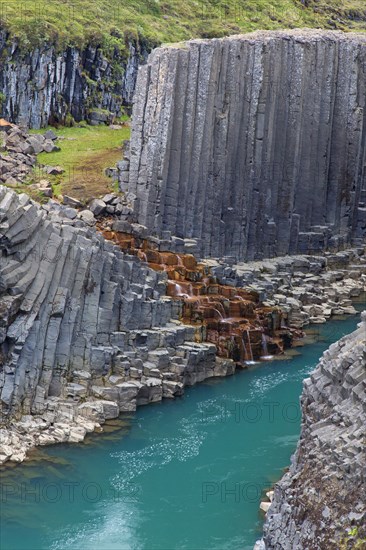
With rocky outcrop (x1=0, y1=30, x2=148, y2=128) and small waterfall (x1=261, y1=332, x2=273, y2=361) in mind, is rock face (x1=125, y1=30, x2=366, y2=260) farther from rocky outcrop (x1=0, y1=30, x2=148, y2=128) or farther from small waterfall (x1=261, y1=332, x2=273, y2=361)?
rocky outcrop (x1=0, y1=30, x2=148, y2=128)

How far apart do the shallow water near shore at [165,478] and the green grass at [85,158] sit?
12.1 metres

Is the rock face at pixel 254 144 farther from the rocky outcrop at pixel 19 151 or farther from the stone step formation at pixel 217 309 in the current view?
the rocky outcrop at pixel 19 151

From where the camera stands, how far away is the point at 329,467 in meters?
28.8

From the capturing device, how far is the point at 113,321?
4441 centimetres

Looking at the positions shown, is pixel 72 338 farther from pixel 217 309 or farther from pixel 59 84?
pixel 59 84

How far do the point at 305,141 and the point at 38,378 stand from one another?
81.3ft

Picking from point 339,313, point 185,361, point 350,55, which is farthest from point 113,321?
point 350,55

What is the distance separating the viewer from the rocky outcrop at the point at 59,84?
198 ft

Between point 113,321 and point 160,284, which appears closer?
point 113,321

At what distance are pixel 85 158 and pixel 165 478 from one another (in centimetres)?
2314

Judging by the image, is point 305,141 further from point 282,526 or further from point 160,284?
point 282,526

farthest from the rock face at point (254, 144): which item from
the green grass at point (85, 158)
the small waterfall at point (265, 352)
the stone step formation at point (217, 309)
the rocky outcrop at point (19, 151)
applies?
the small waterfall at point (265, 352)

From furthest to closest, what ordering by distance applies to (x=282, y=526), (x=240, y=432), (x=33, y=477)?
(x=240, y=432)
(x=33, y=477)
(x=282, y=526)

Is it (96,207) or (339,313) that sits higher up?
(96,207)
